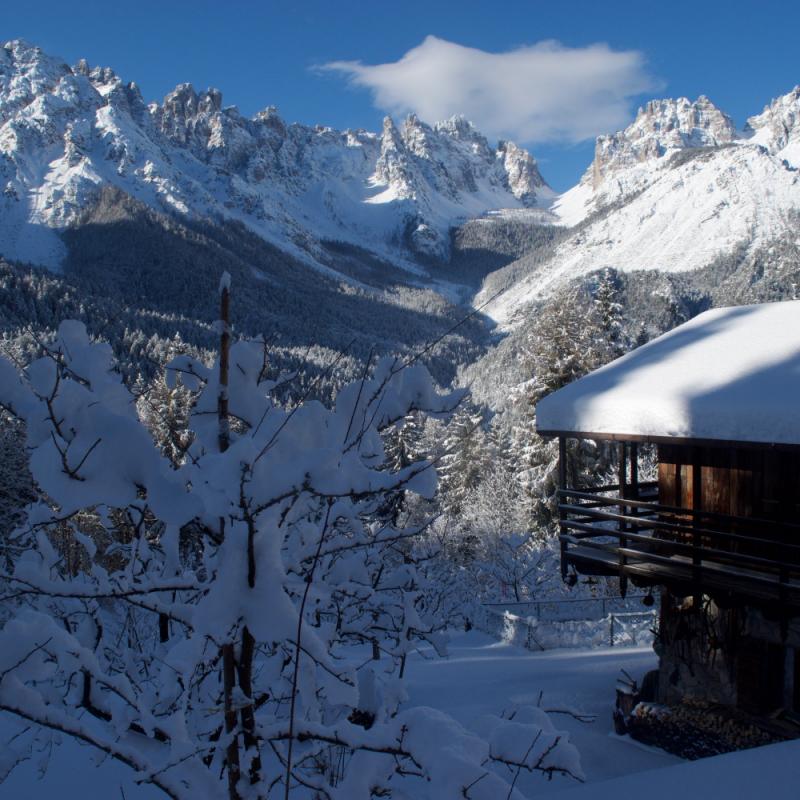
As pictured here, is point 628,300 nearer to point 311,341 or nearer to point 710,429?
point 311,341

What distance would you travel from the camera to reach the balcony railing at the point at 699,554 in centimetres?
647

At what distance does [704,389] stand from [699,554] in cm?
176

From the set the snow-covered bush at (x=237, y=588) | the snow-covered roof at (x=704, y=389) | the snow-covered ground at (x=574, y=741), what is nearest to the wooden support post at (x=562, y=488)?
the snow-covered roof at (x=704, y=389)

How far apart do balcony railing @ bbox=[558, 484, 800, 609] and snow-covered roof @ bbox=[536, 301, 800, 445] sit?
0.87 meters

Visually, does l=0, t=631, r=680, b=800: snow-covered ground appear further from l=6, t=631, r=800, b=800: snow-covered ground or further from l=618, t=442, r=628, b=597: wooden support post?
l=618, t=442, r=628, b=597: wooden support post

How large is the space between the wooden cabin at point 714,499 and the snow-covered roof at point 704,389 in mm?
14

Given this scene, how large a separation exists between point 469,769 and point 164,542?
1360 millimetres

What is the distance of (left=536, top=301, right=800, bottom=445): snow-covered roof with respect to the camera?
21.1ft

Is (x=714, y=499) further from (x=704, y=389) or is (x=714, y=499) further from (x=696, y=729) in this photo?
(x=696, y=729)

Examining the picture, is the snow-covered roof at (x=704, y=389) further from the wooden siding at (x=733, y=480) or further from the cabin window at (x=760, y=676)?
the cabin window at (x=760, y=676)

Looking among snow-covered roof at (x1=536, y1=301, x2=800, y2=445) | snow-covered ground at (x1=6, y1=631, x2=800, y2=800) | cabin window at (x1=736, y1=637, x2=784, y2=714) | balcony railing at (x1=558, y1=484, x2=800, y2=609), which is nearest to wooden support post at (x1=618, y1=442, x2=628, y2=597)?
balcony railing at (x1=558, y1=484, x2=800, y2=609)

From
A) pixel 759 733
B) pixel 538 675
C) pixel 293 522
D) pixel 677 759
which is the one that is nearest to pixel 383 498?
pixel 293 522

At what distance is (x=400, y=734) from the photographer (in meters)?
2.12

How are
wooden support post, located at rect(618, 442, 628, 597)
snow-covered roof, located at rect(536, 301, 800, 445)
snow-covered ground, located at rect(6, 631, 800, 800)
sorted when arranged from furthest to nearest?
wooden support post, located at rect(618, 442, 628, 597) → snow-covered roof, located at rect(536, 301, 800, 445) → snow-covered ground, located at rect(6, 631, 800, 800)
